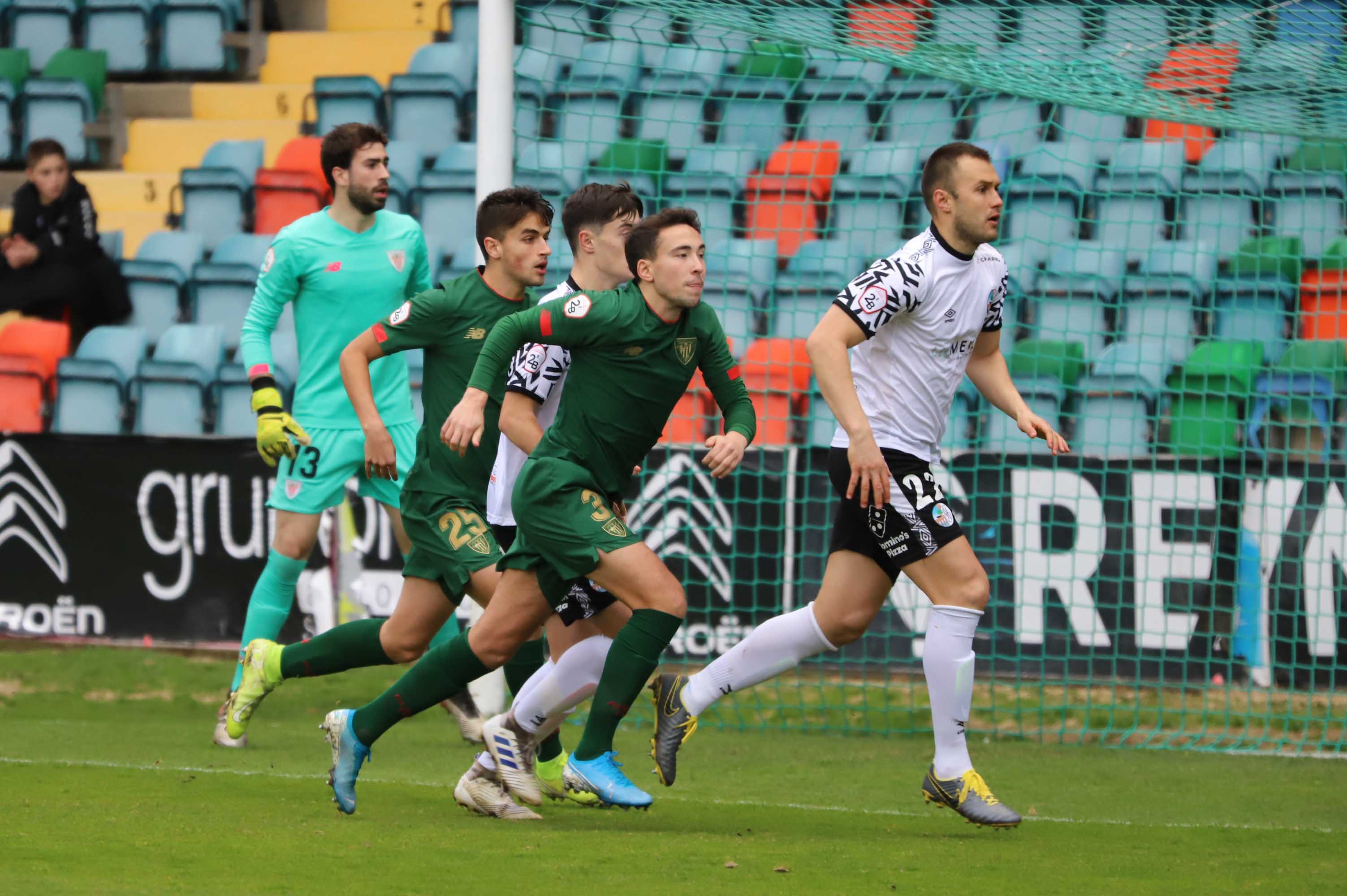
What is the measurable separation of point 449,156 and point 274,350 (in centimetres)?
180

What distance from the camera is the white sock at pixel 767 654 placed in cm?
471

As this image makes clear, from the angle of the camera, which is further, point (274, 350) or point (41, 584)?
point (274, 350)

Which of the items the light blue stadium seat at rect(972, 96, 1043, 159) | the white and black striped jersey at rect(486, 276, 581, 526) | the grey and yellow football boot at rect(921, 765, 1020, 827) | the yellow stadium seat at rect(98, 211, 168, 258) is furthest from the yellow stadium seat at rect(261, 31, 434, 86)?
the grey and yellow football boot at rect(921, 765, 1020, 827)

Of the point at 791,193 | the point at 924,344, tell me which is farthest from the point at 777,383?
the point at 924,344

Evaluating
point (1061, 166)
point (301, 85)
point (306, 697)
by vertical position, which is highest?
point (301, 85)

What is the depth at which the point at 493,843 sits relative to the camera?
404cm

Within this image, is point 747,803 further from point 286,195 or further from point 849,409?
point 286,195

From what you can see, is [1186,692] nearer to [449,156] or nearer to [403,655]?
[403,655]

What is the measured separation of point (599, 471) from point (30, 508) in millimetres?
4888

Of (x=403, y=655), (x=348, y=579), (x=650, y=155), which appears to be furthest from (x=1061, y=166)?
(x=403, y=655)

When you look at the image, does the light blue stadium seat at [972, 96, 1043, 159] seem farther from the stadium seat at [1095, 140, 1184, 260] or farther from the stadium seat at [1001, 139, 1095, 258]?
the stadium seat at [1095, 140, 1184, 260]

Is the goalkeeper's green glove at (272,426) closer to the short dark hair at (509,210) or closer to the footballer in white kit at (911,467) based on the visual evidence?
the short dark hair at (509,210)

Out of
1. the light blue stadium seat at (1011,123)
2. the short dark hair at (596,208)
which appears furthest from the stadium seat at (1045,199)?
the short dark hair at (596,208)

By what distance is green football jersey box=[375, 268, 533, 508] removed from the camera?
16.3 ft
